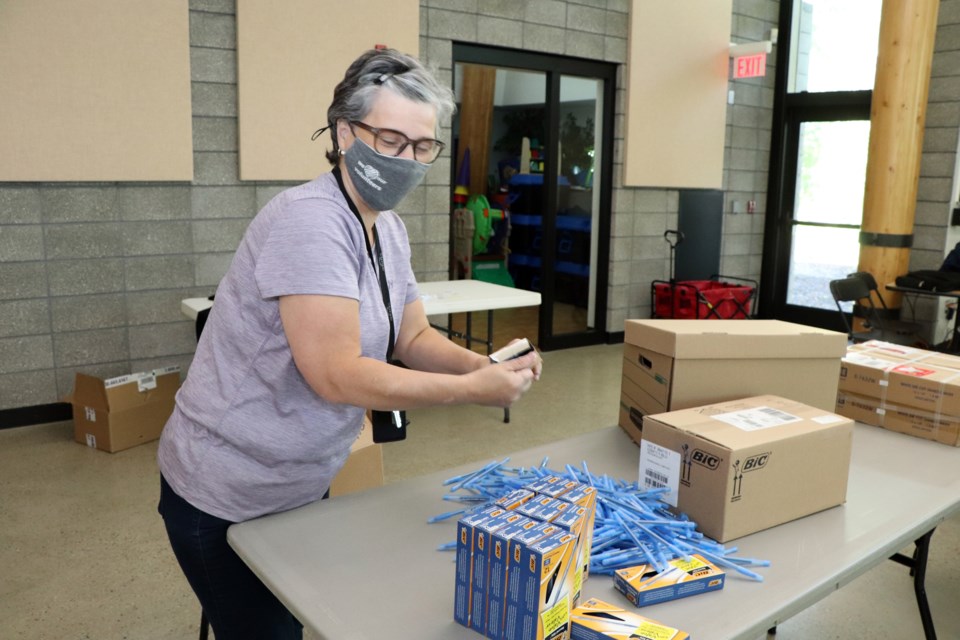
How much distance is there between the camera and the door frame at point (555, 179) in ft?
18.7

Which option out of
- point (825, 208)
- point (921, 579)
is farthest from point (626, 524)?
point (825, 208)

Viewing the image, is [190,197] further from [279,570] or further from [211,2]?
[279,570]

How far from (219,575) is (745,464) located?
95 cm

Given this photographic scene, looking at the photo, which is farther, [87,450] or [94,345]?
[94,345]

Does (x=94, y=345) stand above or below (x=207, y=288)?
below

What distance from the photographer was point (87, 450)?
12.4ft

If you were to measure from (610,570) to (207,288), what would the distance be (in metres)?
3.78

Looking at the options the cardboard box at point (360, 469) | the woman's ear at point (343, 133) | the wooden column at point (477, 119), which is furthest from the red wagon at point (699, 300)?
the woman's ear at point (343, 133)

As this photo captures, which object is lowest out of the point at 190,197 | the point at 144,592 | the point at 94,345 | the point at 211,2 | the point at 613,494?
the point at 144,592

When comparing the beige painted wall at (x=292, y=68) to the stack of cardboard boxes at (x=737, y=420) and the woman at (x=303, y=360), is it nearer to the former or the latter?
the stack of cardboard boxes at (x=737, y=420)

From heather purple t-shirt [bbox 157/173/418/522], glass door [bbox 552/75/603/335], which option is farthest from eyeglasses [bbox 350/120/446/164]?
glass door [bbox 552/75/603/335]

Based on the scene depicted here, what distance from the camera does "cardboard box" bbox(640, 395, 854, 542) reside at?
4.54 ft

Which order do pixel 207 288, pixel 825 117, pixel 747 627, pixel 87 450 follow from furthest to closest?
pixel 825 117 → pixel 207 288 → pixel 87 450 → pixel 747 627

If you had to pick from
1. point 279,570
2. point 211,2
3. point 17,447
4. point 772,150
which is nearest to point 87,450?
point 17,447
